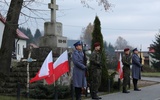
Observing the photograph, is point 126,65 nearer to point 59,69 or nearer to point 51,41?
point 51,41

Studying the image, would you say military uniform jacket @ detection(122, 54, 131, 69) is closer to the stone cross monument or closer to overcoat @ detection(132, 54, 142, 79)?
overcoat @ detection(132, 54, 142, 79)

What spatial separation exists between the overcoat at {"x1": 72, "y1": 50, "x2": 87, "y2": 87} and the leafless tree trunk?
3840 mm

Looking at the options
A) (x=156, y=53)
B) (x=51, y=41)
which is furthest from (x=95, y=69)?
(x=156, y=53)

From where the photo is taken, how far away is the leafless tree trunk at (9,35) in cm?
1446

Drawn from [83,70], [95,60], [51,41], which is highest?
[51,41]

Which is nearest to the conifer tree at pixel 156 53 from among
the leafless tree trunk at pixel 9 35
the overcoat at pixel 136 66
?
the overcoat at pixel 136 66

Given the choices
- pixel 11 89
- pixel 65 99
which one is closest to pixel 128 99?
pixel 65 99

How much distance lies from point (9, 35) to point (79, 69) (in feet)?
14.4

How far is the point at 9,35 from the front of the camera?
15.0 metres

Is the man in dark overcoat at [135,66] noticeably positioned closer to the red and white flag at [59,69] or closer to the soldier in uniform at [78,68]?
the soldier in uniform at [78,68]

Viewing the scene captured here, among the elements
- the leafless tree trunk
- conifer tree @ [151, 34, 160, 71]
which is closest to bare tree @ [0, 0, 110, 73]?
the leafless tree trunk

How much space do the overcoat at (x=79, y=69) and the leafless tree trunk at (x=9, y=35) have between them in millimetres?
3840

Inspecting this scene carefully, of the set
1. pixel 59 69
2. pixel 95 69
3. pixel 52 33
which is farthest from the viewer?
pixel 52 33

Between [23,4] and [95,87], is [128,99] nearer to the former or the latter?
[95,87]
